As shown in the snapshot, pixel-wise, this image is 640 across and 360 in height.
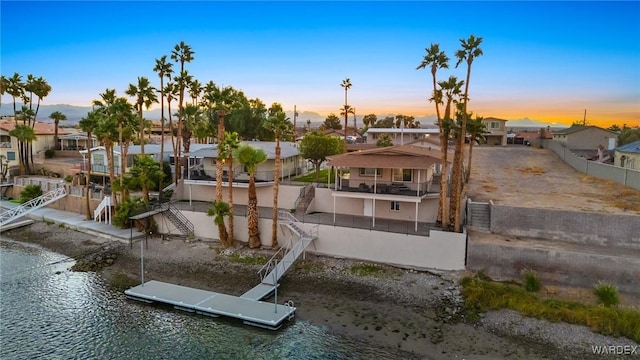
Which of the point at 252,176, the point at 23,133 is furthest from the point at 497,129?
the point at 23,133

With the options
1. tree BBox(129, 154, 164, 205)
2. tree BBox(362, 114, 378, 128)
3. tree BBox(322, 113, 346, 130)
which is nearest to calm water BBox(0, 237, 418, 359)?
tree BBox(129, 154, 164, 205)

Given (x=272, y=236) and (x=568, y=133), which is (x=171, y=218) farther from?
(x=568, y=133)

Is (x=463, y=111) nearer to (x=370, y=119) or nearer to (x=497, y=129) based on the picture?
(x=497, y=129)

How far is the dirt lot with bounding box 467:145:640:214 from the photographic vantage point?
28.8 metres

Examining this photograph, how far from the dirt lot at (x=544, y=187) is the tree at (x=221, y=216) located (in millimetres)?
18572

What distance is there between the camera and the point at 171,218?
109 feet

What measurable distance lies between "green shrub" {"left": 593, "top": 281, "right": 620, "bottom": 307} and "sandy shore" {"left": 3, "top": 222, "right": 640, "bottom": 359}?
8.65 feet

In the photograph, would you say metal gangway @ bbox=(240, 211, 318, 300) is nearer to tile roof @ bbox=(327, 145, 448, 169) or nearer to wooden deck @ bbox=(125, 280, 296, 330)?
wooden deck @ bbox=(125, 280, 296, 330)

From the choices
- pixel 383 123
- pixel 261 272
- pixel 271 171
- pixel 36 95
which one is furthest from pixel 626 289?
pixel 383 123

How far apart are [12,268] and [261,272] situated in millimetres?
17577

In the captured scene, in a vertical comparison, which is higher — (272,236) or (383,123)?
(383,123)

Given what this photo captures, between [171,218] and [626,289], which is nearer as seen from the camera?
[626,289]

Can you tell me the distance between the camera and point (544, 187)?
117 ft

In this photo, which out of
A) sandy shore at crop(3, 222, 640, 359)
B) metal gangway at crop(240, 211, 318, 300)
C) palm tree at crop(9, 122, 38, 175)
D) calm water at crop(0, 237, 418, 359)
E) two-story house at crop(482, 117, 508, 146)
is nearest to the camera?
calm water at crop(0, 237, 418, 359)
